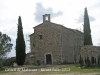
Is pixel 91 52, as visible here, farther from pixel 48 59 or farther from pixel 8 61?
pixel 8 61

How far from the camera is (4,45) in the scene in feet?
125

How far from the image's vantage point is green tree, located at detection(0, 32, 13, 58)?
37438 millimetres

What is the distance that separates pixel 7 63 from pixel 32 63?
5.80 meters

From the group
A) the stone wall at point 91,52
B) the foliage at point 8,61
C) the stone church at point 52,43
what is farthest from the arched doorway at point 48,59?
the stone wall at point 91,52

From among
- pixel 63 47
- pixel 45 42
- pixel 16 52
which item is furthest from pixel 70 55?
pixel 16 52

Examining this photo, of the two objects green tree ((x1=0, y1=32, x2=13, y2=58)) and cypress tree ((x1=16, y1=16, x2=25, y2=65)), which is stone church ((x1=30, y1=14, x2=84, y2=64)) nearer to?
cypress tree ((x1=16, y1=16, x2=25, y2=65))

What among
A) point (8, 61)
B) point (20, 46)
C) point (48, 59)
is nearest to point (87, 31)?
point (48, 59)

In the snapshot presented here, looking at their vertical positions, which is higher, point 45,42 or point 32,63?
point 45,42

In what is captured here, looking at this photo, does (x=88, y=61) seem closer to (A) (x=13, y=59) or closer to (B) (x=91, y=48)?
(B) (x=91, y=48)

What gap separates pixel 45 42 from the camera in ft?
137

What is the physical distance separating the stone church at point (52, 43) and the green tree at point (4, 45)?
6031mm

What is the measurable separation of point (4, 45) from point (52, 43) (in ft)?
31.4

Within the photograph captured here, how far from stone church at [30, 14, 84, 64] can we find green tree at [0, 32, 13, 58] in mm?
6031

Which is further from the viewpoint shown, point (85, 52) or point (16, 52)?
point (16, 52)
